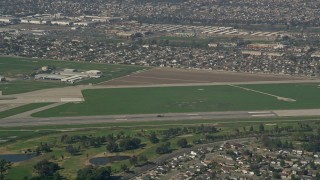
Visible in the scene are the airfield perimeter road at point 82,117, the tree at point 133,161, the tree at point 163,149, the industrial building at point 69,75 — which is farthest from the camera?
the industrial building at point 69,75

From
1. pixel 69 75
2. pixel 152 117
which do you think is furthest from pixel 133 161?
pixel 69 75

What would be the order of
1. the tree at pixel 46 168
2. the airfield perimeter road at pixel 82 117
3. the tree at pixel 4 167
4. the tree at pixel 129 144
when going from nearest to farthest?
the tree at pixel 4 167 → the tree at pixel 46 168 → the tree at pixel 129 144 → the airfield perimeter road at pixel 82 117

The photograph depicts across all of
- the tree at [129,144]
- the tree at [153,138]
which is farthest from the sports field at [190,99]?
the tree at [129,144]

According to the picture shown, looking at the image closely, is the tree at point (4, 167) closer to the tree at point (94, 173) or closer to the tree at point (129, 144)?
the tree at point (94, 173)

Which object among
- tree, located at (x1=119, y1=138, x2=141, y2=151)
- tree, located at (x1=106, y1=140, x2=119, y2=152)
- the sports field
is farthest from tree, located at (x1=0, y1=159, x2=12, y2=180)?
the sports field

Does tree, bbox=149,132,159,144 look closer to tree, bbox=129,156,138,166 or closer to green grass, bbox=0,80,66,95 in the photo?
tree, bbox=129,156,138,166

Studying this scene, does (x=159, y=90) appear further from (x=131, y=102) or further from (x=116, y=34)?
(x=116, y=34)
